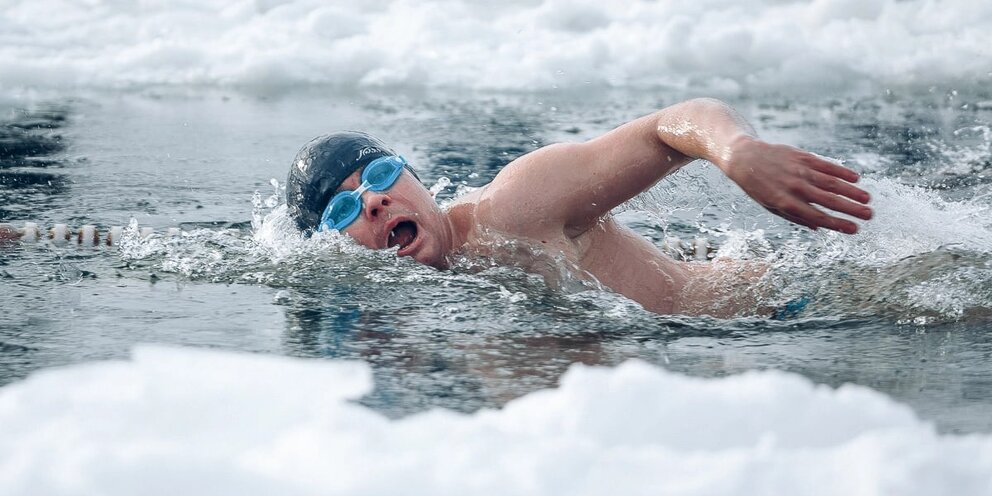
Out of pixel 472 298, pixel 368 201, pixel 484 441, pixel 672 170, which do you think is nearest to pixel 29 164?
pixel 368 201

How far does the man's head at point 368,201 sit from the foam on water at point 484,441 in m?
0.81

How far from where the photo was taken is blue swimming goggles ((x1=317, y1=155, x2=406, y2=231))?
2.94 metres

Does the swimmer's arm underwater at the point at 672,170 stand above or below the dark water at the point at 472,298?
above

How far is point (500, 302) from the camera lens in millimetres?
2717

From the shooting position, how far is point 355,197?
295cm

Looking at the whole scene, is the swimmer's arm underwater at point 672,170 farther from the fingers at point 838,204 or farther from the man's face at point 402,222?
the man's face at point 402,222

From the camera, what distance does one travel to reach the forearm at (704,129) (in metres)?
2.35

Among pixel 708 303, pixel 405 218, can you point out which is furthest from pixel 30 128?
pixel 708 303

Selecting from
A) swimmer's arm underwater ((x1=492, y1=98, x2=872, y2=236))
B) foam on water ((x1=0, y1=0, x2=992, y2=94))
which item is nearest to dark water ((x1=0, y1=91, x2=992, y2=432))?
swimmer's arm underwater ((x1=492, y1=98, x2=872, y2=236))

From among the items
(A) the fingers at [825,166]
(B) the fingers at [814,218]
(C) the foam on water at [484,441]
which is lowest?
(C) the foam on water at [484,441]

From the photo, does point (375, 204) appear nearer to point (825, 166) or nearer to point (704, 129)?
point (704, 129)

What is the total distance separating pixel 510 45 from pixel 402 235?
21.2ft

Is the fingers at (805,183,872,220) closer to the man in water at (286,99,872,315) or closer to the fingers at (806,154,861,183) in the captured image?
the fingers at (806,154,861,183)

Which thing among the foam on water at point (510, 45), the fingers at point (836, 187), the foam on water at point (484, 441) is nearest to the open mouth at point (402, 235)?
the foam on water at point (484, 441)
